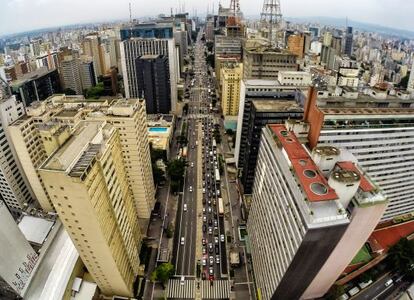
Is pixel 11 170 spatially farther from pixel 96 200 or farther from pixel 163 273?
pixel 163 273

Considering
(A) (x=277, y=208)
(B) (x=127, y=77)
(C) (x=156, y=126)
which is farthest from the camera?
(B) (x=127, y=77)

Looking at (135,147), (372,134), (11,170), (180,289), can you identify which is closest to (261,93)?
(372,134)

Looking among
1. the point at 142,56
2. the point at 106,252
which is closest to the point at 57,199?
the point at 106,252

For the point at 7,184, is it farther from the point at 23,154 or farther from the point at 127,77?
the point at 127,77

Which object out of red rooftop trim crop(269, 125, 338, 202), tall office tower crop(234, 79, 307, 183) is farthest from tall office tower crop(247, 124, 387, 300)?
tall office tower crop(234, 79, 307, 183)

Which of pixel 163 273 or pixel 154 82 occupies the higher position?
pixel 154 82

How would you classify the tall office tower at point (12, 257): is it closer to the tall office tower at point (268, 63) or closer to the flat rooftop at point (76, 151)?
the flat rooftop at point (76, 151)

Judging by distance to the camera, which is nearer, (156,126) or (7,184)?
(7,184)
